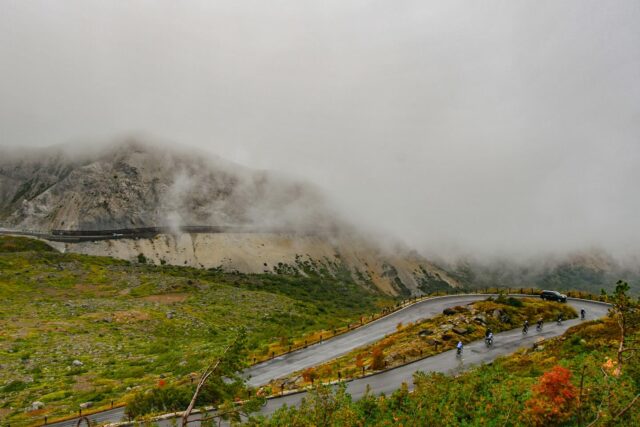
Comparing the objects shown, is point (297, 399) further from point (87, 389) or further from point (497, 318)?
point (497, 318)

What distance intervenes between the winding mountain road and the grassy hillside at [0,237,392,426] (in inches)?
173

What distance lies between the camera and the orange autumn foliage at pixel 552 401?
607 inches

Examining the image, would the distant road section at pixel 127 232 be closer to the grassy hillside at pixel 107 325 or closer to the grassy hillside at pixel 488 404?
the grassy hillside at pixel 107 325

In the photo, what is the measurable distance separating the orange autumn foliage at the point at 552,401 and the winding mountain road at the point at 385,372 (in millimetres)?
6657

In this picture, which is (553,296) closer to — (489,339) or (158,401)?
(489,339)

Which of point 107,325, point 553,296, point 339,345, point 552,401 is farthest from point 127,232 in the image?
point 552,401

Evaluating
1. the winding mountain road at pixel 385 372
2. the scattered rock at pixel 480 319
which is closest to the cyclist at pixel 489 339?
the winding mountain road at pixel 385 372

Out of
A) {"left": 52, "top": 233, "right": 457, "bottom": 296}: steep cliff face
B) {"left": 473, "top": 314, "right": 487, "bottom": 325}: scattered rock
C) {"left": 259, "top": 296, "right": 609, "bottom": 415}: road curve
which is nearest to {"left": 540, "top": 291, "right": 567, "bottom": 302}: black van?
{"left": 259, "top": 296, "right": 609, "bottom": 415}: road curve

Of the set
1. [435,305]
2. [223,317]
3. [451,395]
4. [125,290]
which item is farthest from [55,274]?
[451,395]

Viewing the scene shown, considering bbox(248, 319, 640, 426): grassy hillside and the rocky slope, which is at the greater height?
the rocky slope

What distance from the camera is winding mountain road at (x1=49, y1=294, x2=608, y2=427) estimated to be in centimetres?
3045

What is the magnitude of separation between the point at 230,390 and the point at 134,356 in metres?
40.6

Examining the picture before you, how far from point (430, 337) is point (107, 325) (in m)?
47.8

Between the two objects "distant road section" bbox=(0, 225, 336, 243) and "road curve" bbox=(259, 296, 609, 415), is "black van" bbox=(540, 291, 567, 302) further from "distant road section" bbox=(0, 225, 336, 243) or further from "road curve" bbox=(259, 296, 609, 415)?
"distant road section" bbox=(0, 225, 336, 243)
